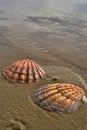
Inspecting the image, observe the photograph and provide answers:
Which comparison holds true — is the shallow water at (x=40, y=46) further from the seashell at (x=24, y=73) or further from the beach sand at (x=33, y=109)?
the seashell at (x=24, y=73)

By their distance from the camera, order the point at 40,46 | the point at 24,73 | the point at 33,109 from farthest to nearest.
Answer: the point at 40,46
the point at 24,73
the point at 33,109

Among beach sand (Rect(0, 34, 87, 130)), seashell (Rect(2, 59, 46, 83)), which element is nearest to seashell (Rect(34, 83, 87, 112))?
beach sand (Rect(0, 34, 87, 130))

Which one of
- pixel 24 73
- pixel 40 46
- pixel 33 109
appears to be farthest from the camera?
pixel 40 46

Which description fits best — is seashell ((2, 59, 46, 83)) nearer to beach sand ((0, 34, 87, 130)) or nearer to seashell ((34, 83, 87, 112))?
beach sand ((0, 34, 87, 130))

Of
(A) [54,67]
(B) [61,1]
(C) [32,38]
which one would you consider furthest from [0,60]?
(B) [61,1]

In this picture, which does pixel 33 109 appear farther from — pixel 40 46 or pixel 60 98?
pixel 40 46

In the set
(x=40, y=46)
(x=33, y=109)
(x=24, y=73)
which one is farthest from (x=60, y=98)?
(x=40, y=46)
